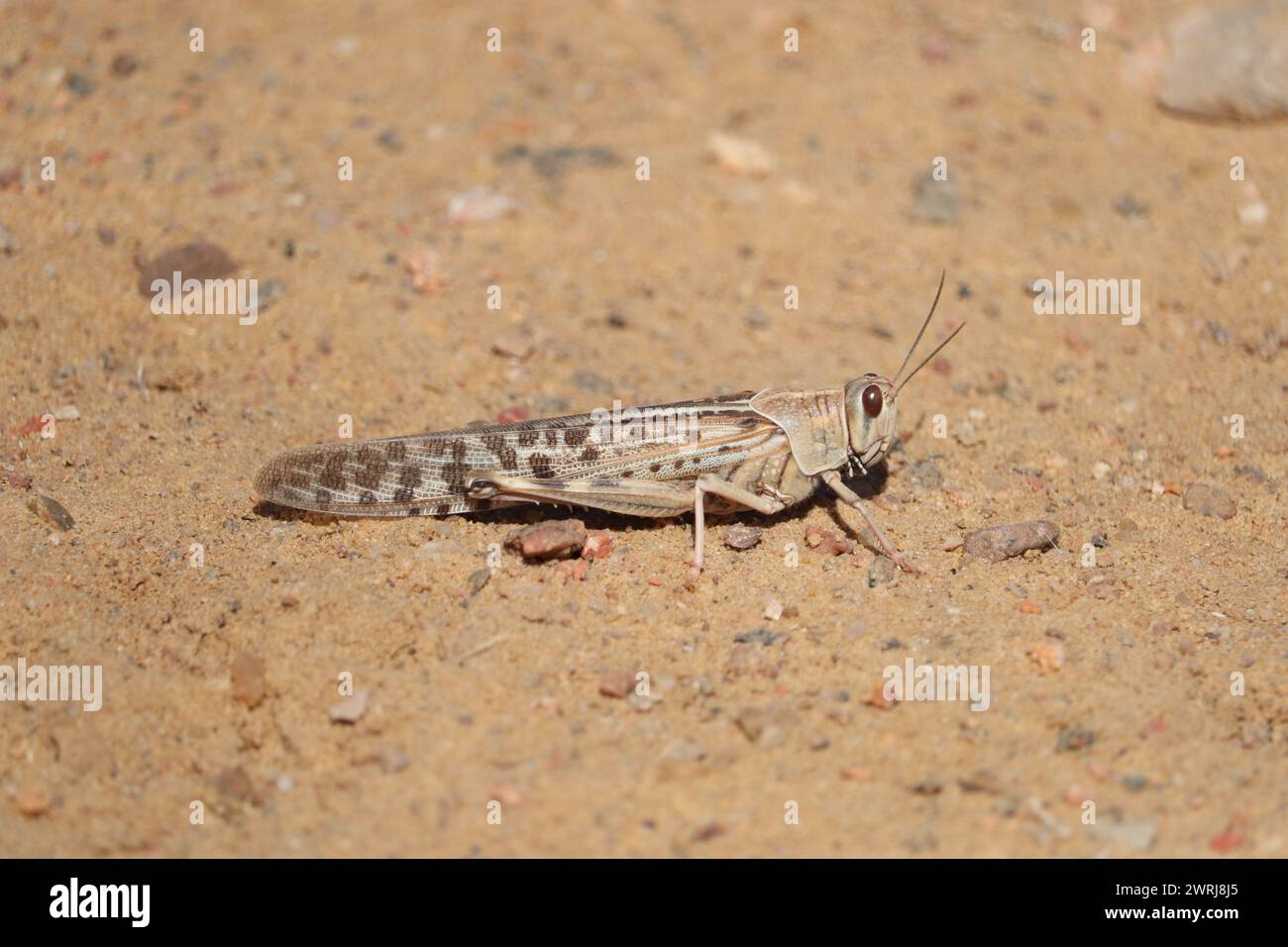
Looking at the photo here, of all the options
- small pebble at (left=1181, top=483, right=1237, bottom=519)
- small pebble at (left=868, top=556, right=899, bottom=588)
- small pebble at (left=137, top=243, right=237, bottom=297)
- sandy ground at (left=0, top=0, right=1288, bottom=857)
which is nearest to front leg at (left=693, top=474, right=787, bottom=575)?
sandy ground at (left=0, top=0, right=1288, bottom=857)

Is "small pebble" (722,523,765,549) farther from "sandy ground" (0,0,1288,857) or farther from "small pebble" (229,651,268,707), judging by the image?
"small pebble" (229,651,268,707)

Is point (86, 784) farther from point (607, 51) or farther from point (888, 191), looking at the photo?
point (607, 51)

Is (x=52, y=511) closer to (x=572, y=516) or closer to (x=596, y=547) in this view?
(x=572, y=516)

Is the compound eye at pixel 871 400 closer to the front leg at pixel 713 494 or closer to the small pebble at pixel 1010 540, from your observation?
the front leg at pixel 713 494

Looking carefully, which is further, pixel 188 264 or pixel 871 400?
pixel 188 264

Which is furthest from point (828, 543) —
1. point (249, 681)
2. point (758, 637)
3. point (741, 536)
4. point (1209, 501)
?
point (249, 681)

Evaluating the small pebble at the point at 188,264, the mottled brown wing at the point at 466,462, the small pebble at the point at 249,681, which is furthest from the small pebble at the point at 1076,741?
the small pebble at the point at 188,264

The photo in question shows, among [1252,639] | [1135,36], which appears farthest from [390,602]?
[1135,36]
